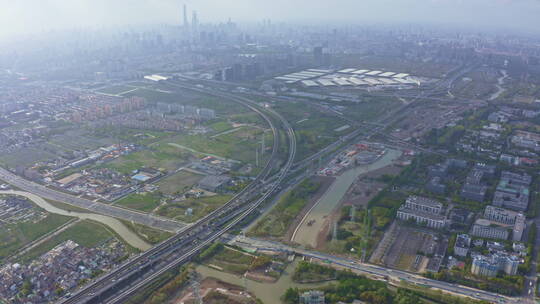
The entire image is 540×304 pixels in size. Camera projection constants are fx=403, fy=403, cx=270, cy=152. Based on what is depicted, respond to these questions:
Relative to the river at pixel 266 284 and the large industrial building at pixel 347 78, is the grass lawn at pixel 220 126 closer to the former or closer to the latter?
the large industrial building at pixel 347 78

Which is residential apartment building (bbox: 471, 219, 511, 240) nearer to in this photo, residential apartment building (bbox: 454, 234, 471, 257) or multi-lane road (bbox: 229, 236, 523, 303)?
residential apartment building (bbox: 454, 234, 471, 257)

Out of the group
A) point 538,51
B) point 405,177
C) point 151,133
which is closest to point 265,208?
point 405,177

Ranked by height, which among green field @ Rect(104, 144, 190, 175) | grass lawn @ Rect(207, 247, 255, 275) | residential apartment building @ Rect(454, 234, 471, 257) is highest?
green field @ Rect(104, 144, 190, 175)

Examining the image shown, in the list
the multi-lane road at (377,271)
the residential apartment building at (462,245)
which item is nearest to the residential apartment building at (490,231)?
the residential apartment building at (462,245)

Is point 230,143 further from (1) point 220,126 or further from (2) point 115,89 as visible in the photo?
(2) point 115,89

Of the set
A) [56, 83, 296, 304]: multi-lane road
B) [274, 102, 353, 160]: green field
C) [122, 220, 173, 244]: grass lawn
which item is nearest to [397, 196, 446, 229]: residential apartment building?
[56, 83, 296, 304]: multi-lane road
